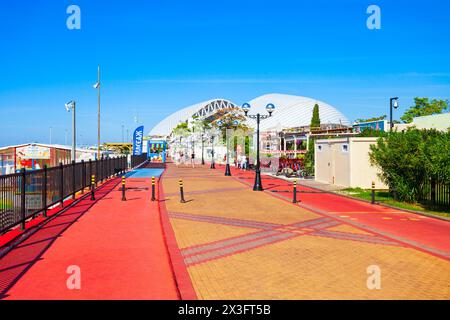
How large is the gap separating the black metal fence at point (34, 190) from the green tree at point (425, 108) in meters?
65.5

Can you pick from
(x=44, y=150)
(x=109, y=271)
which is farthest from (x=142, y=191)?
(x=109, y=271)

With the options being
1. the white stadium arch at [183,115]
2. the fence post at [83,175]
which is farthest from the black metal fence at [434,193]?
the white stadium arch at [183,115]

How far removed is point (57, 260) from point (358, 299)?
612cm

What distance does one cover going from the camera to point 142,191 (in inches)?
952

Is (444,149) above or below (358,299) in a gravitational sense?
above

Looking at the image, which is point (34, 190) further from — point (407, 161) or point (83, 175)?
point (407, 161)

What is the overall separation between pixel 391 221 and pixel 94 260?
397 inches

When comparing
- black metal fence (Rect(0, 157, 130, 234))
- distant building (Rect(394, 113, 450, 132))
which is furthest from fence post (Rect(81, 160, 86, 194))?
distant building (Rect(394, 113, 450, 132))

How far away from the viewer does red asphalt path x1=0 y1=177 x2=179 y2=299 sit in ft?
23.5

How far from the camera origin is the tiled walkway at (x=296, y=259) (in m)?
7.32

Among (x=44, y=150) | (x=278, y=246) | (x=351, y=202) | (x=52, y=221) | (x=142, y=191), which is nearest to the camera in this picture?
(x=278, y=246)

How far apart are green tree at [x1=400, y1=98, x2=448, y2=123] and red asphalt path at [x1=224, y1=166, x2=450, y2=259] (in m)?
59.6

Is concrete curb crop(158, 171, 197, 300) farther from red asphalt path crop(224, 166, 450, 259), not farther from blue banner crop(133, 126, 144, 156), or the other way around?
blue banner crop(133, 126, 144, 156)

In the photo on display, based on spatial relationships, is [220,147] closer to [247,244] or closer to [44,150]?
[44,150]
